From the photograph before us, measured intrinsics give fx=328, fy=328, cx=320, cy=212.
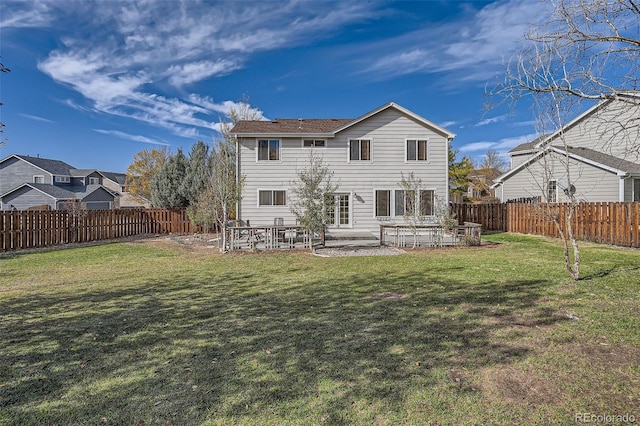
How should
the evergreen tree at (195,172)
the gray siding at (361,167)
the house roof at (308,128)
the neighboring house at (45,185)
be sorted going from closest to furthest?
1. the house roof at (308,128)
2. the gray siding at (361,167)
3. the evergreen tree at (195,172)
4. the neighboring house at (45,185)

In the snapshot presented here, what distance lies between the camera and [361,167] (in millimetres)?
18641

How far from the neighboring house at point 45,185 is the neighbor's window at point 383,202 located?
34.2 meters

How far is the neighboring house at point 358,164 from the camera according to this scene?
1833 cm

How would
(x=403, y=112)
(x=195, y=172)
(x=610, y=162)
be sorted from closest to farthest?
(x=610, y=162)
(x=403, y=112)
(x=195, y=172)

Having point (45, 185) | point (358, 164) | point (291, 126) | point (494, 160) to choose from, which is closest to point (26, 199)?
point (45, 185)

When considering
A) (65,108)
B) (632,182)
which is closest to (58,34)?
(65,108)

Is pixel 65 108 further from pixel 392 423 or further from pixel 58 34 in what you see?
pixel 392 423

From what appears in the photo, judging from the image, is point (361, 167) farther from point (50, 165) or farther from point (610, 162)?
point (50, 165)

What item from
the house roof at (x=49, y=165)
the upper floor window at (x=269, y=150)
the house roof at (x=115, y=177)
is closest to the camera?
the upper floor window at (x=269, y=150)

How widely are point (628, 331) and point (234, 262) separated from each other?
9.49m

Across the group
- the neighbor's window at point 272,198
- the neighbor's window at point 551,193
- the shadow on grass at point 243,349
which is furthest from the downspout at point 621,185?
the neighbor's window at point 272,198

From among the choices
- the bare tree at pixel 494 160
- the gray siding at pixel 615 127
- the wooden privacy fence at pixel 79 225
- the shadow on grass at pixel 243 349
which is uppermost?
the bare tree at pixel 494 160

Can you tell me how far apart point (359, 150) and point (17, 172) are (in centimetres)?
4781

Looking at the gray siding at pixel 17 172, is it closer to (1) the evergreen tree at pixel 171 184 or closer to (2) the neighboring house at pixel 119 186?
(2) the neighboring house at pixel 119 186
